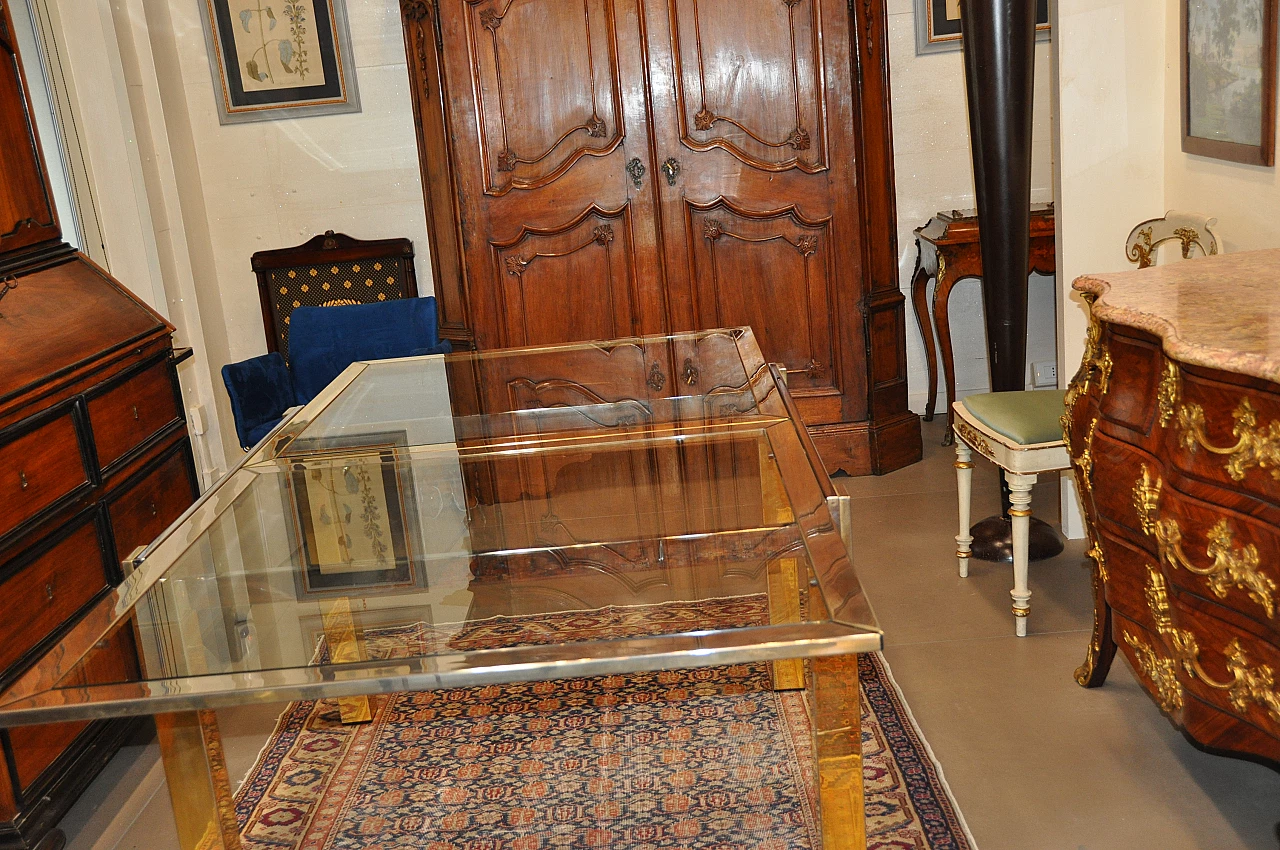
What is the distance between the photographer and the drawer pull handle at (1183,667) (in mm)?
1770

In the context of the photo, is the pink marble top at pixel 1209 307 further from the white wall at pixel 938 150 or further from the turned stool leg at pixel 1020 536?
the white wall at pixel 938 150

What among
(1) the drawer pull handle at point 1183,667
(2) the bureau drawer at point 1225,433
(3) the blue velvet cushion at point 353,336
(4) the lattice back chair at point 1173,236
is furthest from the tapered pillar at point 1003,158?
(3) the blue velvet cushion at point 353,336

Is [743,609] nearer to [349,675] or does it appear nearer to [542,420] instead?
[349,675]

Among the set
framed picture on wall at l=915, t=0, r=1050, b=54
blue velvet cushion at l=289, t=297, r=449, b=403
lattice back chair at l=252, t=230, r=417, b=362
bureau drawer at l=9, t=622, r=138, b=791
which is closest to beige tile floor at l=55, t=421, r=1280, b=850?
bureau drawer at l=9, t=622, r=138, b=791

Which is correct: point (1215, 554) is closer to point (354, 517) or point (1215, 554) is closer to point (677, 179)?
point (354, 517)

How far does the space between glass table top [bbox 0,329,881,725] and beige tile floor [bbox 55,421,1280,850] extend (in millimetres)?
870

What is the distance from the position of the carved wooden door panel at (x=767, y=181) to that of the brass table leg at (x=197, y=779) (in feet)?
9.01

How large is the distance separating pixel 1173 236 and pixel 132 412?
9.27 ft

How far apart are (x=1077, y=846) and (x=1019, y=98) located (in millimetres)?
2048

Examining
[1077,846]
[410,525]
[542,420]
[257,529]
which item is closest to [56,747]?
[257,529]

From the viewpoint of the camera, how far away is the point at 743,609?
1.56m

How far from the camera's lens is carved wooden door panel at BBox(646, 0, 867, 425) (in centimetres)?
404

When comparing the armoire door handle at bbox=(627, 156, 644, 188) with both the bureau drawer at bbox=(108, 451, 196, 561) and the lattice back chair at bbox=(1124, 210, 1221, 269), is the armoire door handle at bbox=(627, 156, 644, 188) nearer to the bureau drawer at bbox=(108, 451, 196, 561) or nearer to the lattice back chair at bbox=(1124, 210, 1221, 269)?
the lattice back chair at bbox=(1124, 210, 1221, 269)

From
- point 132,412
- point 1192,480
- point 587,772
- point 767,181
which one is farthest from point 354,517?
point 767,181
